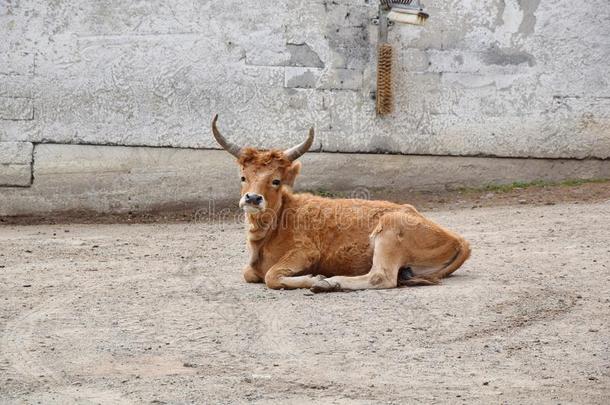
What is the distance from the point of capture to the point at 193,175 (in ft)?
41.6

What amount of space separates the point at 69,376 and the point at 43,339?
3.01 feet

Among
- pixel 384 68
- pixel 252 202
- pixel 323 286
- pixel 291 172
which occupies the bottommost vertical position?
pixel 323 286

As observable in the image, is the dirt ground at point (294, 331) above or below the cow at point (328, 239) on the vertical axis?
below

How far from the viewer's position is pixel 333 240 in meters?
8.77

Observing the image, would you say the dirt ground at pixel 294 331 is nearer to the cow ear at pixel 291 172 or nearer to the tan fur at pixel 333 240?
the tan fur at pixel 333 240

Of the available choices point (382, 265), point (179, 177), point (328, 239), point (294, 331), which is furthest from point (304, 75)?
point (294, 331)

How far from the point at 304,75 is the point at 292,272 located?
478 cm

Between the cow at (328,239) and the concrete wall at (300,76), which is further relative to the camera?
the concrete wall at (300,76)

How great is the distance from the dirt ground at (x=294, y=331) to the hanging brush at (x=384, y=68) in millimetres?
3144

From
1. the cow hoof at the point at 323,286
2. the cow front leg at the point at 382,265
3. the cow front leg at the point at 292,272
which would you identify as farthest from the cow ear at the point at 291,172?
the cow hoof at the point at 323,286

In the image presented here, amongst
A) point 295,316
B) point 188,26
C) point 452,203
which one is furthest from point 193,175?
point 295,316

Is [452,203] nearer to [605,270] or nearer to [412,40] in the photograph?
[412,40]

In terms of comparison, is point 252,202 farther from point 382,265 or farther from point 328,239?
point 382,265

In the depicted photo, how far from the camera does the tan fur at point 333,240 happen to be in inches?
338
